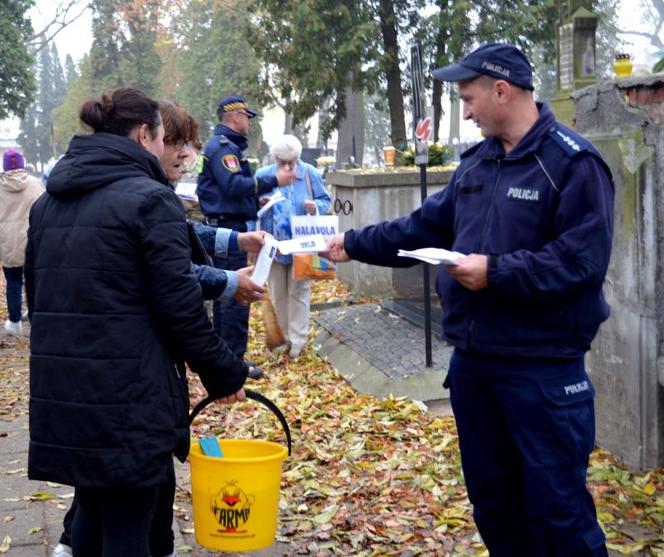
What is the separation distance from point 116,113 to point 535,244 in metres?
1.51

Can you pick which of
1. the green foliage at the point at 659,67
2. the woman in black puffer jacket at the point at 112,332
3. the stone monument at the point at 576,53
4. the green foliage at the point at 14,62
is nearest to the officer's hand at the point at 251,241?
the woman in black puffer jacket at the point at 112,332

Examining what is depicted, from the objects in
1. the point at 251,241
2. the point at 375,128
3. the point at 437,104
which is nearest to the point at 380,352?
the point at 251,241

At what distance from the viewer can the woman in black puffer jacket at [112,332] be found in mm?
3234

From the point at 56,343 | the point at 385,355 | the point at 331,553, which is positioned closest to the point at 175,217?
the point at 56,343

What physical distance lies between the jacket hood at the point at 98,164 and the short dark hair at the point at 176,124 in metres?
0.57

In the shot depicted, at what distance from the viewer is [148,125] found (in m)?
3.53

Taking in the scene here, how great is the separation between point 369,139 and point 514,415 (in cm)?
8682

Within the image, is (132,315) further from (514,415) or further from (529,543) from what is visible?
(529,543)

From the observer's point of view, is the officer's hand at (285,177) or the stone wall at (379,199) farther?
the stone wall at (379,199)

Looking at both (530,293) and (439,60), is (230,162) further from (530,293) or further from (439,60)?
(439,60)

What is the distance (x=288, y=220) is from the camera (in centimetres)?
894

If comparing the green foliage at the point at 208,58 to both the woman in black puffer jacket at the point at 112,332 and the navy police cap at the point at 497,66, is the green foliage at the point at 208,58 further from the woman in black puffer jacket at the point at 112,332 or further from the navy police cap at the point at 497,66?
the woman in black puffer jacket at the point at 112,332

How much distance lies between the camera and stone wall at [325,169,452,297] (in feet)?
39.9

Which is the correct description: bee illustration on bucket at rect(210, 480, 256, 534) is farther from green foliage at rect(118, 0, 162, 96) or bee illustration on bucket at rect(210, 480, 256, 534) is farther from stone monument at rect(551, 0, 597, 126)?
green foliage at rect(118, 0, 162, 96)
